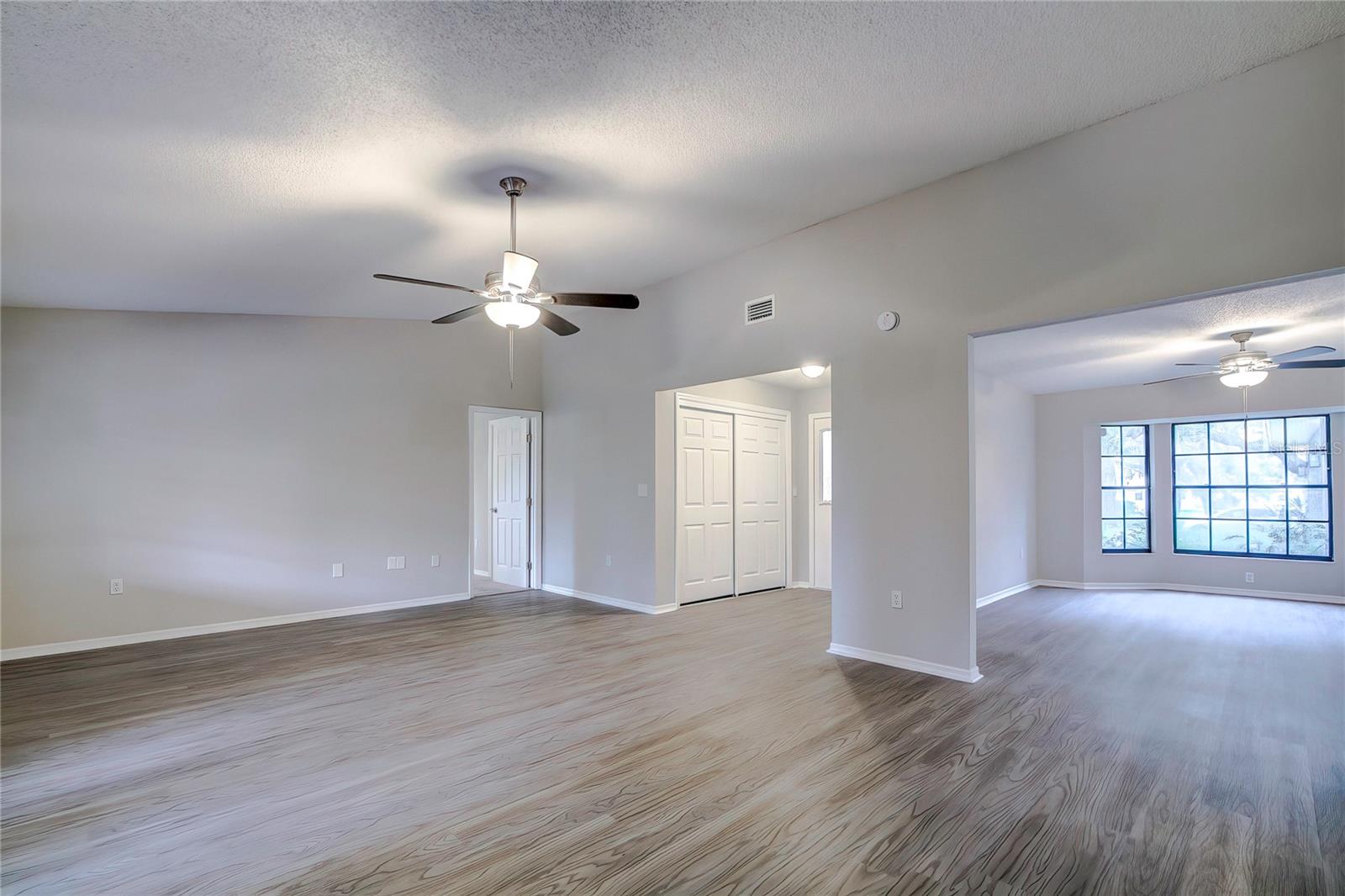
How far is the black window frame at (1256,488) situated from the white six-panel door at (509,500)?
8146 mm

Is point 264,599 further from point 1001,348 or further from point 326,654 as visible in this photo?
point 1001,348

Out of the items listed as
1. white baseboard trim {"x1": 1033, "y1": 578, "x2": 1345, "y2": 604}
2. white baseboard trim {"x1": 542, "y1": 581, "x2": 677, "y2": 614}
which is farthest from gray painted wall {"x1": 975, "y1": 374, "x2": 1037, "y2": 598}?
white baseboard trim {"x1": 542, "y1": 581, "x2": 677, "y2": 614}

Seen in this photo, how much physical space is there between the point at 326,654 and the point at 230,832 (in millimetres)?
2586

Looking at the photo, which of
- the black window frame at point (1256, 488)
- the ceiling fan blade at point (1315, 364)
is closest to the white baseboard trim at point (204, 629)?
the ceiling fan blade at point (1315, 364)

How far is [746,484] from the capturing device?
711cm

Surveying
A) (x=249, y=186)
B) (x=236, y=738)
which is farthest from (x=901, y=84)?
(x=236, y=738)

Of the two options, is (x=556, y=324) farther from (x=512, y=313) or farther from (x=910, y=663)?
(x=910, y=663)

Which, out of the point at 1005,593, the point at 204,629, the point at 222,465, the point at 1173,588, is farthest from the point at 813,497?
the point at 204,629

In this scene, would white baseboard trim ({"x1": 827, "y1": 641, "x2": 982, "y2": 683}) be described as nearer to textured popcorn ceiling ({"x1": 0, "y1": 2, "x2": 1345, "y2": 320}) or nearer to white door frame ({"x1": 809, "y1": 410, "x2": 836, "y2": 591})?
white door frame ({"x1": 809, "y1": 410, "x2": 836, "y2": 591})

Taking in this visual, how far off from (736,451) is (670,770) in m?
4.53

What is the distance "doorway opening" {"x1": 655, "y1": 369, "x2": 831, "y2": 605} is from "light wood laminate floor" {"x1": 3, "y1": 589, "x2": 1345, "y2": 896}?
5.63ft

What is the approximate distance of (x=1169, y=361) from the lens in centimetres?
652

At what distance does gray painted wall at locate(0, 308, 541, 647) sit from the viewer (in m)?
4.93

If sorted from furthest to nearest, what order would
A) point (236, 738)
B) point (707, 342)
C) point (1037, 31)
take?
point (707, 342) < point (236, 738) < point (1037, 31)
